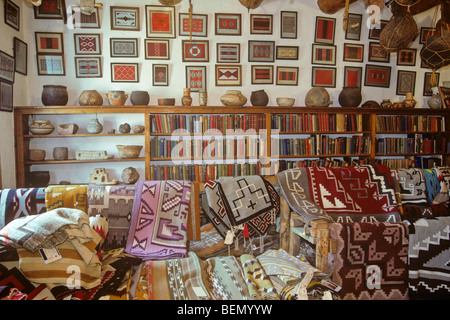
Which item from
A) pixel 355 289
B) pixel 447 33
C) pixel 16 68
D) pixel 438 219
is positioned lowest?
pixel 355 289

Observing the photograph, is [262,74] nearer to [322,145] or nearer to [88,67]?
[322,145]

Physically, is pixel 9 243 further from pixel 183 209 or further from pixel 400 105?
pixel 400 105

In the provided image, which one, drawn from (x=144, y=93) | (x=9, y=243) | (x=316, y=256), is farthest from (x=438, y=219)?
(x=144, y=93)

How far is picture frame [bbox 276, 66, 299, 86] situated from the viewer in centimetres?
398

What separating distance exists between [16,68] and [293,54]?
3665mm

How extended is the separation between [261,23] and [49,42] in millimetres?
2922

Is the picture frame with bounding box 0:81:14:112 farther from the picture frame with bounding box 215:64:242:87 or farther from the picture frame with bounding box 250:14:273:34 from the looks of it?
the picture frame with bounding box 250:14:273:34

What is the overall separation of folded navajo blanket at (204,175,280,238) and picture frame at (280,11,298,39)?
2.81 metres

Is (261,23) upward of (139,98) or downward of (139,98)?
upward

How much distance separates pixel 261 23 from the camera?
3.91 m

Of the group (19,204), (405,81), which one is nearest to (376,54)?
(405,81)

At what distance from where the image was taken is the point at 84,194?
5.94 ft

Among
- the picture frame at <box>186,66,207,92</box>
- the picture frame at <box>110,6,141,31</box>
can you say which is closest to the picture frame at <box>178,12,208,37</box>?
the picture frame at <box>186,66,207,92</box>
